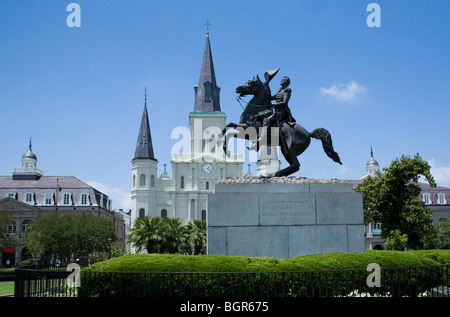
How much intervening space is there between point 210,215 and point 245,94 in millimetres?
4167

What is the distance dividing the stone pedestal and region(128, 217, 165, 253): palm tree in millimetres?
24750

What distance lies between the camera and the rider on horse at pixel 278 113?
14406 mm

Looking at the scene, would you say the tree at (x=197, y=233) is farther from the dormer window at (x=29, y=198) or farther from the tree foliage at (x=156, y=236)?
the dormer window at (x=29, y=198)

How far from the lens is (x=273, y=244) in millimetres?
13156

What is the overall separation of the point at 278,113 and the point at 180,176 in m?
75.4

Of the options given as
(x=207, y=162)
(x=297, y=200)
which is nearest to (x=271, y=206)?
(x=297, y=200)

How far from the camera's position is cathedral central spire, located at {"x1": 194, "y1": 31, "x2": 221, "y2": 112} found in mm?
93062

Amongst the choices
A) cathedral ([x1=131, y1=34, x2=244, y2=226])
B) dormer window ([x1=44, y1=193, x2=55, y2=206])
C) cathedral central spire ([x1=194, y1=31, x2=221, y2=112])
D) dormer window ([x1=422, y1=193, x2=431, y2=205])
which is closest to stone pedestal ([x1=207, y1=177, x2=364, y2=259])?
dormer window ([x1=422, y1=193, x2=431, y2=205])

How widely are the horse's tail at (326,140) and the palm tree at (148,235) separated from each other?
24349mm

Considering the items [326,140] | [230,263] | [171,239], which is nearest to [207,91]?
[171,239]

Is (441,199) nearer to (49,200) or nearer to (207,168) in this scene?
(207,168)

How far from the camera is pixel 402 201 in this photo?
1590 inches

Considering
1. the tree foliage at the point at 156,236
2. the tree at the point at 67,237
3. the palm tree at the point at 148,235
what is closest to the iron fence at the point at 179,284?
the tree foliage at the point at 156,236

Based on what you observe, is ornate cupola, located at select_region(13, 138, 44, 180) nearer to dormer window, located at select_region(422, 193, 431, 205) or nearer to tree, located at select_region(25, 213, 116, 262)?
tree, located at select_region(25, 213, 116, 262)
